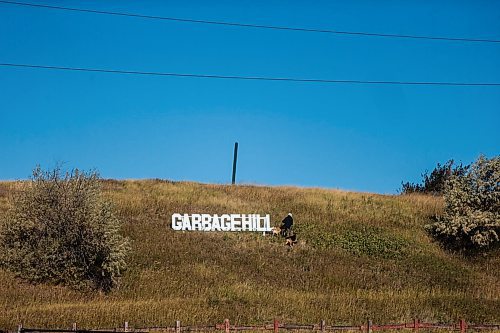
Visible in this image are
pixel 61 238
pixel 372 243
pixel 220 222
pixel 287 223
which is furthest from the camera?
pixel 220 222

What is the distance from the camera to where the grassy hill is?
120 ft

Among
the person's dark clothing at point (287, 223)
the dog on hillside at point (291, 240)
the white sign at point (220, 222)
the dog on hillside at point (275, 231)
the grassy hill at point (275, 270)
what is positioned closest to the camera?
the grassy hill at point (275, 270)

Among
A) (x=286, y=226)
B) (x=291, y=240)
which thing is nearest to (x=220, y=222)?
(x=286, y=226)

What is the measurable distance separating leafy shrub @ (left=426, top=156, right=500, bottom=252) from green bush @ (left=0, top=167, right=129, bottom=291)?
26735 millimetres

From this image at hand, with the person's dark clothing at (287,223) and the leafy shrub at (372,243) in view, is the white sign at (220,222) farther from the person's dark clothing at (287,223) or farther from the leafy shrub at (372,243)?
the leafy shrub at (372,243)

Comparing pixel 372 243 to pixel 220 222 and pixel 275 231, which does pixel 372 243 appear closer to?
pixel 275 231

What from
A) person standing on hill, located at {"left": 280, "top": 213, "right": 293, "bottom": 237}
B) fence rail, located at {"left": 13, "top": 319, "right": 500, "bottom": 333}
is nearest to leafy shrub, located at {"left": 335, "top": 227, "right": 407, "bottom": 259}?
person standing on hill, located at {"left": 280, "top": 213, "right": 293, "bottom": 237}

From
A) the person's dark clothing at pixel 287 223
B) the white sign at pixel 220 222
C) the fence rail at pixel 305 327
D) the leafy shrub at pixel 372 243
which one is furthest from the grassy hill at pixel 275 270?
the fence rail at pixel 305 327

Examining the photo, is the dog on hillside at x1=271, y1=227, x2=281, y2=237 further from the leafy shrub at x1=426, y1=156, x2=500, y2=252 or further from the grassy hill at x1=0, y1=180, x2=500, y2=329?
the leafy shrub at x1=426, y1=156, x2=500, y2=252

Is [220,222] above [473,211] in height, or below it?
below

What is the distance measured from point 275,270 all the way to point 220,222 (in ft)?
34.6

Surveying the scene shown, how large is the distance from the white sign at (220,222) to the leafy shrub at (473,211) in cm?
1373

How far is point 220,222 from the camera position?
57.5 metres

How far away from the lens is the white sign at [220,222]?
56531mm
